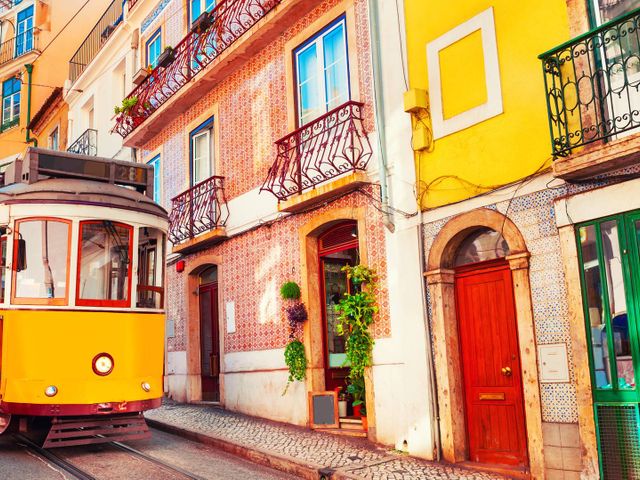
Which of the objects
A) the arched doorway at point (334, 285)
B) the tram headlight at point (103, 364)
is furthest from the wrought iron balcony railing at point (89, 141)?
the tram headlight at point (103, 364)

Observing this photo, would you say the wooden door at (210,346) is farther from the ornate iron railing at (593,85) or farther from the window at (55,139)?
the window at (55,139)

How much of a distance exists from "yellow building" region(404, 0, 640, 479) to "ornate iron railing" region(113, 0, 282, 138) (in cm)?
387

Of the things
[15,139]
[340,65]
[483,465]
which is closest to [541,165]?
[483,465]

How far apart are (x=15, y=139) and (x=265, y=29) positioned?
731 inches

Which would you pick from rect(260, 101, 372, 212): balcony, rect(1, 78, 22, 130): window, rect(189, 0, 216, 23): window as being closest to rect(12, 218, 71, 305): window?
rect(260, 101, 372, 212): balcony

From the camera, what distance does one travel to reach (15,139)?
2586 cm

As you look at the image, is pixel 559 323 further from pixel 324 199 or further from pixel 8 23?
pixel 8 23

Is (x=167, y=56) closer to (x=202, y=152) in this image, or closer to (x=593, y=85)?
(x=202, y=152)

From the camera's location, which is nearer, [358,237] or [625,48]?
[625,48]

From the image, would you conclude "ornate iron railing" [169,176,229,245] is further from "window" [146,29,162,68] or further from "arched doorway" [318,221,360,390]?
"window" [146,29,162,68]

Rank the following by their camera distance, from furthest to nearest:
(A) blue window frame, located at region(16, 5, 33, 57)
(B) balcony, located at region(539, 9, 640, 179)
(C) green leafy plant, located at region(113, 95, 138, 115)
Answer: (A) blue window frame, located at region(16, 5, 33, 57)
(C) green leafy plant, located at region(113, 95, 138, 115)
(B) balcony, located at region(539, 9, 640, 179)

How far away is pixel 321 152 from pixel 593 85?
14.0ft

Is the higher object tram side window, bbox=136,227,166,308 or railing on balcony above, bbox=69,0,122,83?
railing on balcony above, bbox=69,0,122,83

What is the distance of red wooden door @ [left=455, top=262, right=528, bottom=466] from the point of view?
705 centimetres
